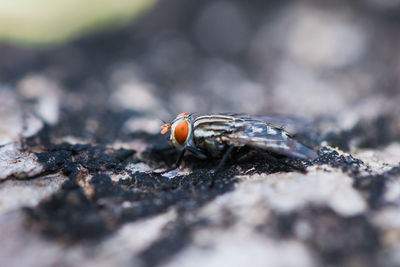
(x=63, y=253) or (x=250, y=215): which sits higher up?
(x=250, y=215)

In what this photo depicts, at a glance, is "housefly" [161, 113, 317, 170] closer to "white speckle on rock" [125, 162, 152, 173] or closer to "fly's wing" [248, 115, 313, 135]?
"fly's wing" [248, 115, 313, 135]

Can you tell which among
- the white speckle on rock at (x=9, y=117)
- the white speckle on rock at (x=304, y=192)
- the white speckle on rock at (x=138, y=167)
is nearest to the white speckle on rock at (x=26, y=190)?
the white speckle on rock at (x=138, y=167)

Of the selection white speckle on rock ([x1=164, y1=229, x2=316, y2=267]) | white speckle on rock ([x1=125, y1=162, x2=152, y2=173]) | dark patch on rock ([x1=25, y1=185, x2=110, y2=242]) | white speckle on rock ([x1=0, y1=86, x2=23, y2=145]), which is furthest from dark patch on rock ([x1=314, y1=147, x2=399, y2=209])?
white speckle on rock ([x1=0, y1=86, x2=23, y2=145])

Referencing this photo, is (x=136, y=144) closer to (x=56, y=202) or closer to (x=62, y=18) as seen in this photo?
(x=56, y=202)

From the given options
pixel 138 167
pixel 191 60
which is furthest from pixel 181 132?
pixel 191 60

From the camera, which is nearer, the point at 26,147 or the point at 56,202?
the point at 56,202

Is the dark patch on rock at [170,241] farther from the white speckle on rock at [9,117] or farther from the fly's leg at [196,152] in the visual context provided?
the white speckle on rock at [9,117]

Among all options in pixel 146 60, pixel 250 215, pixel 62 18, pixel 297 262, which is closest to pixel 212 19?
pixel 146 60

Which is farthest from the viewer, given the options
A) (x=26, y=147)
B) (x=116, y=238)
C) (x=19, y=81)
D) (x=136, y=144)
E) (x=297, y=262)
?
(x=19, y=81)
